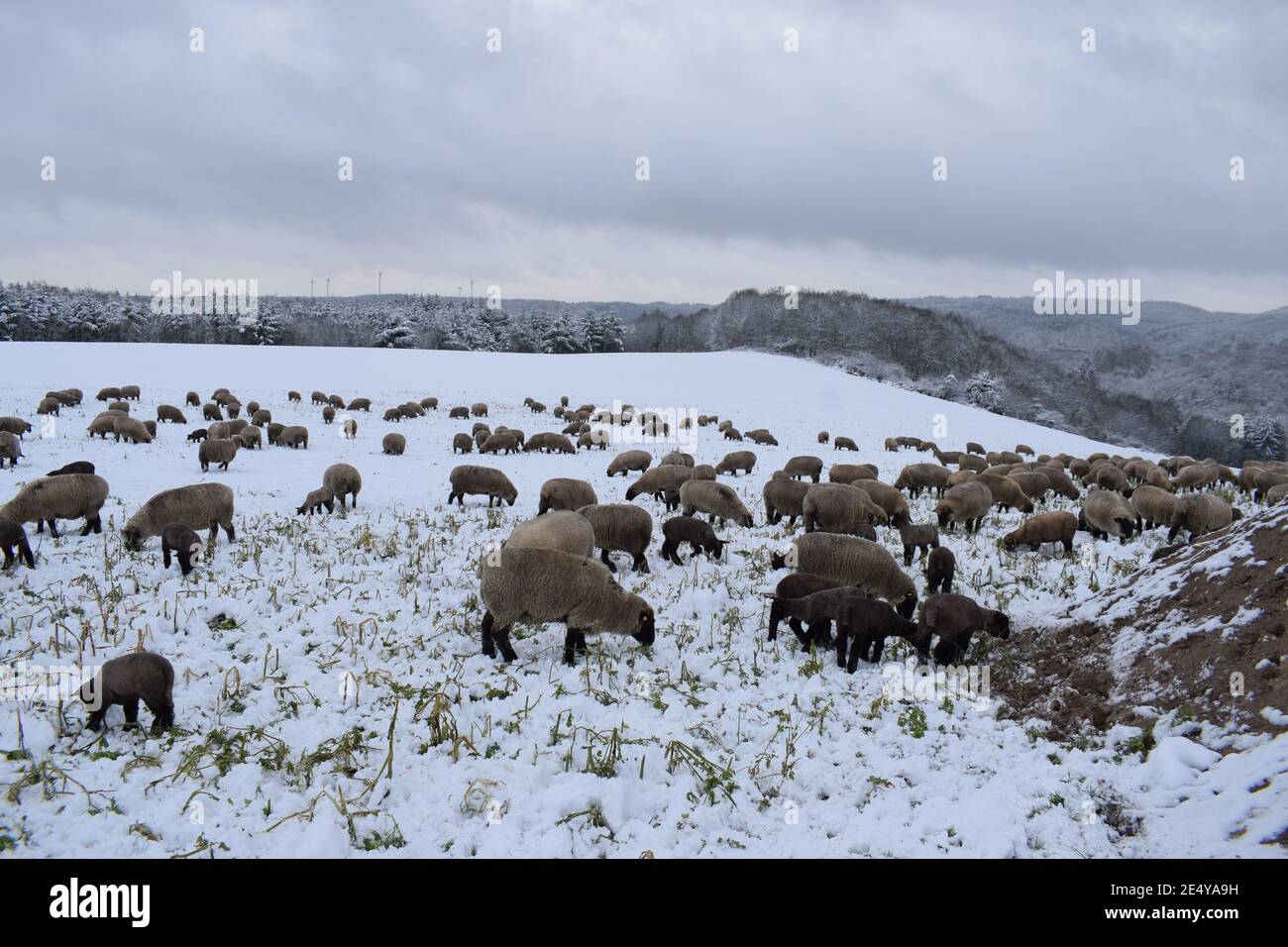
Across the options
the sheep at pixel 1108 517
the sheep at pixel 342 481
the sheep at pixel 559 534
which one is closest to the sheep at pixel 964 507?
the sheep at pixel 1108 517

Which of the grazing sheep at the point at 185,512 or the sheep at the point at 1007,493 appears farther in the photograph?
the sheep at the point at 1007,493

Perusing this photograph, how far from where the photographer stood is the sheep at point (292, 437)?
77.3 ft

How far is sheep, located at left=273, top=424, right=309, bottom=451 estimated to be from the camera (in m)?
23.6

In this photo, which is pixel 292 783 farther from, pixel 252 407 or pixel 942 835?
pixel 252 407

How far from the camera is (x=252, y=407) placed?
95.3 ft

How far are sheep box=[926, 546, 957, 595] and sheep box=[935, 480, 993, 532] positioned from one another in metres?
4.32

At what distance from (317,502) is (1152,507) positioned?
57.2 feet

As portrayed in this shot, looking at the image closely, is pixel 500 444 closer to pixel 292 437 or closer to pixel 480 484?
pixel 292 437

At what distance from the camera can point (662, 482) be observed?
15.8 m

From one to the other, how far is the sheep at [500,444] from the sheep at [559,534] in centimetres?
1583

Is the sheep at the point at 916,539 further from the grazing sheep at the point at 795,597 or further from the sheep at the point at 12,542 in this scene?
the sheep at the point at 12,542

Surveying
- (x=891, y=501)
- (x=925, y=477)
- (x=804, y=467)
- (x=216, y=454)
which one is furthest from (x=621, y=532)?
(x=216, y=454)

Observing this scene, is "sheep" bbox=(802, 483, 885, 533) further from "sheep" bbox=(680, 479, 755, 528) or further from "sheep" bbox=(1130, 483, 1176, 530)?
"sheep" bbox=(1130, 483, 1176, 530)
